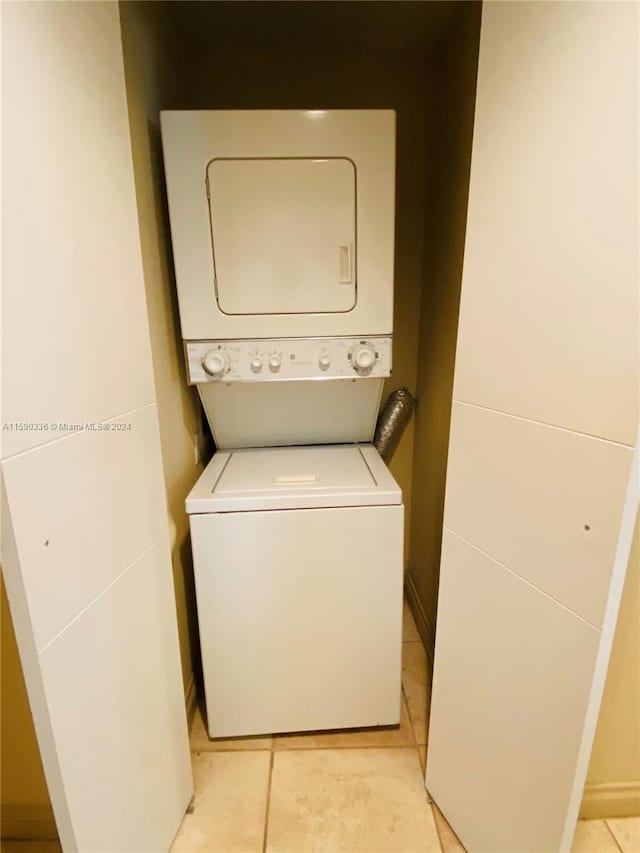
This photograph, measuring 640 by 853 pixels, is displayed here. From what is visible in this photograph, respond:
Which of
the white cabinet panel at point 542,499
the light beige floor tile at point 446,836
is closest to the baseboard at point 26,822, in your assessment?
the light beige floor tile at point 446,836

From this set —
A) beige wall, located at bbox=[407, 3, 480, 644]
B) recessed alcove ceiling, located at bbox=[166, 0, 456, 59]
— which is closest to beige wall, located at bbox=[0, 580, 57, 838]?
beige wall, located at bbox=[407, 3, 480, 644]

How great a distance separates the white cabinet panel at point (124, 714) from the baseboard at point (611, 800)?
3.85 ft

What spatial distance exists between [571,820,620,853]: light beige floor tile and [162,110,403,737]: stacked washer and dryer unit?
0.58 m

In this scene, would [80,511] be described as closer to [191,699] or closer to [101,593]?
[101,593]

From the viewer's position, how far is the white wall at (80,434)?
67 cm

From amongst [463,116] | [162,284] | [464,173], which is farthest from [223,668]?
[463,116]

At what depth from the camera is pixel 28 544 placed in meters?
0.69

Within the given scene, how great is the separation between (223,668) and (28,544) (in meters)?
0.96

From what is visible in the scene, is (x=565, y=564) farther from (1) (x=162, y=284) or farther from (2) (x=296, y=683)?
(1) (x=162, y=284)

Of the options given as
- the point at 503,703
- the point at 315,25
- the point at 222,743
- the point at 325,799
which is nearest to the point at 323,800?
the point at 325,799

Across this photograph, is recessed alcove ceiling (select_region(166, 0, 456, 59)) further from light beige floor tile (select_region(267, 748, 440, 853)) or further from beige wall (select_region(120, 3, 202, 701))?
light beige floor tile (select_region(267, 748, 440, 853))

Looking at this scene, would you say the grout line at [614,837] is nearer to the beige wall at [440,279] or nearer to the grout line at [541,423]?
the beige wall at [440,279]

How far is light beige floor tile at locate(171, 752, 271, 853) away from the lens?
1.24m

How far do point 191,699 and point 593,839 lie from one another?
4.29 feet
